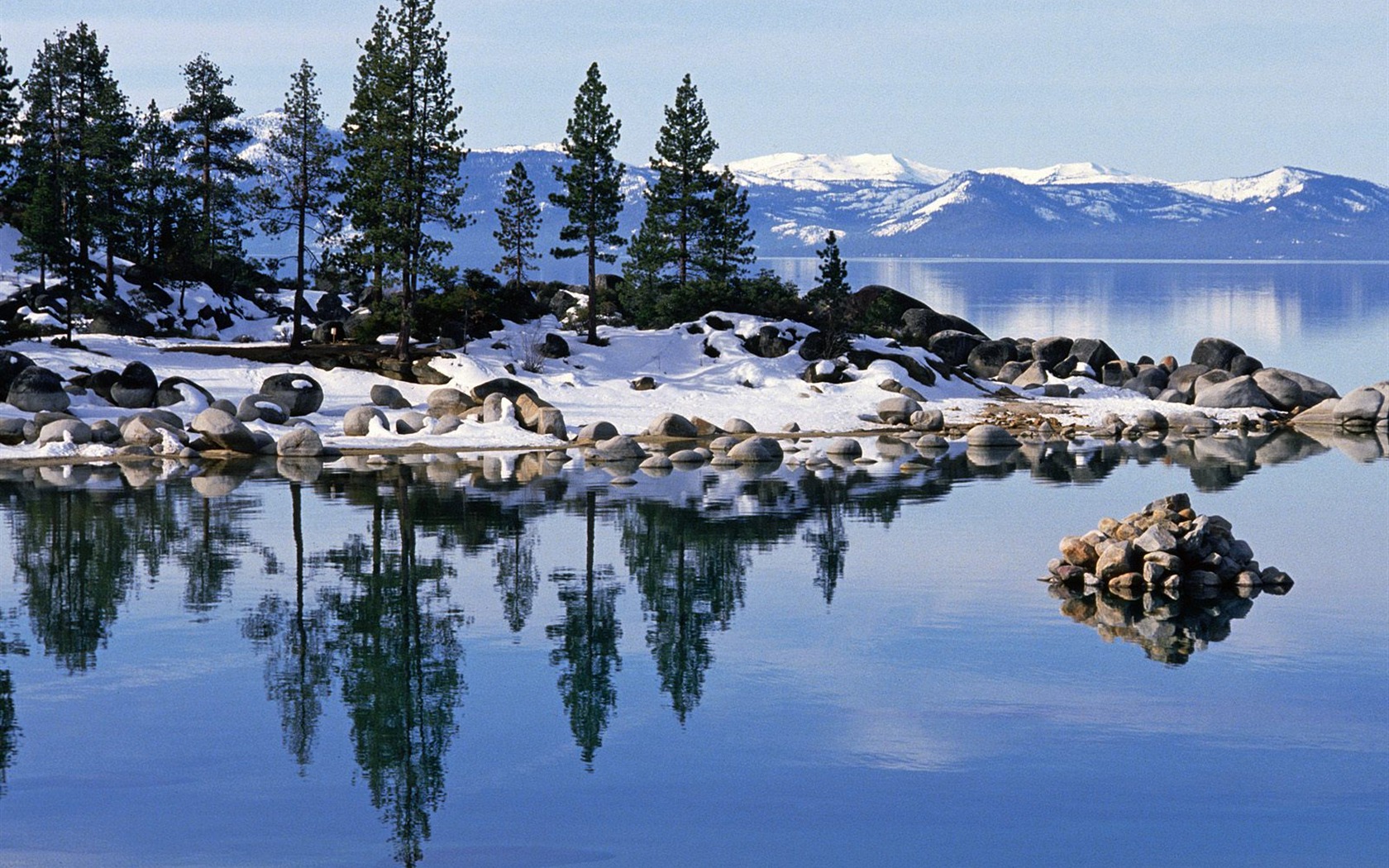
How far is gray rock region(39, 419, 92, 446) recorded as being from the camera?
132ft

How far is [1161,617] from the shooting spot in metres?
21.1

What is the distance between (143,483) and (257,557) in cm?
1074

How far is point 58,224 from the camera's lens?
52.4 meters

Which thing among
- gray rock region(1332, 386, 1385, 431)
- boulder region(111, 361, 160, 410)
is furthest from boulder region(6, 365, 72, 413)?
gray rock region(1332, 386, 1385, 431)

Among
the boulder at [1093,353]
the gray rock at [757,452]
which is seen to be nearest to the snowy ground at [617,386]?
the gray rock at [757,452]

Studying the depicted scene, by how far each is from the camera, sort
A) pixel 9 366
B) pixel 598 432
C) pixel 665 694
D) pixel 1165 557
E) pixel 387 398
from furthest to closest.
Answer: pixel 387 398
pixel 9 366
pixel 598 432
pixel 1165 557
pixel 665 694

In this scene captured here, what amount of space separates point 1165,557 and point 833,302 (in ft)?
112

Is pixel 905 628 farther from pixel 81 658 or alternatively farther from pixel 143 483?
pixel 143 483

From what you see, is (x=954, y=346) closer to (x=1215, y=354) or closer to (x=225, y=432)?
(x=1215, y=354)

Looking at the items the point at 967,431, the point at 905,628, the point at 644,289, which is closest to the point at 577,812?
the point at 905,628

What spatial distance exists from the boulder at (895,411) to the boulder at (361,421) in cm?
1593

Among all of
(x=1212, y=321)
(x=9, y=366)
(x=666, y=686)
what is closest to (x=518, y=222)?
(x=9, y=366)

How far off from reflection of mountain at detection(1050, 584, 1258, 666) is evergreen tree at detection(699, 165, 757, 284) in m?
38.6

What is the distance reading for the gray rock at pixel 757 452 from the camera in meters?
40.2
